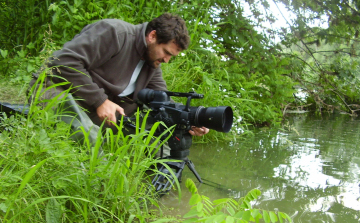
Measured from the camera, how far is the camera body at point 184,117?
Answer: 1913mm

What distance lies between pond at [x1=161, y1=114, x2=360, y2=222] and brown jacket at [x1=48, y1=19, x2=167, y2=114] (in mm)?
875

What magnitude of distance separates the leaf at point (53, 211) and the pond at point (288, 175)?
28.6 inches

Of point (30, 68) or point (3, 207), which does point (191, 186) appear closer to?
point (3, 207)

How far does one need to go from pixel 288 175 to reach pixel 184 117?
119 cm

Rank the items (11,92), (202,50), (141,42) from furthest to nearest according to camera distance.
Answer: (202,50), (11,92), (141,42)

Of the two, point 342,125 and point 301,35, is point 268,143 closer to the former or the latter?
point 301,35

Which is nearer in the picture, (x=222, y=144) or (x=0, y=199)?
(x=0, y=199)

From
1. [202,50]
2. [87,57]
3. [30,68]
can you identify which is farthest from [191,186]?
[202,50]

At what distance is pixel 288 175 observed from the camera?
2602mm

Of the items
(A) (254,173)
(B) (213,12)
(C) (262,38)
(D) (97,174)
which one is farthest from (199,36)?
(D) (97,174)

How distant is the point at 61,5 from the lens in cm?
351

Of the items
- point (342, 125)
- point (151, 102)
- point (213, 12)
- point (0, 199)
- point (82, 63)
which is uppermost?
point (213, 12)

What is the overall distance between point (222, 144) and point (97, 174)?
2430mm

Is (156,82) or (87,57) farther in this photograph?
(156,82)
